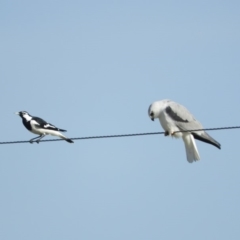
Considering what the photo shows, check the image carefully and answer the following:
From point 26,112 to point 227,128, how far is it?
817 centimetres

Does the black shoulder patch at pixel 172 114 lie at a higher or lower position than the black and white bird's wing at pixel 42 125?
lower

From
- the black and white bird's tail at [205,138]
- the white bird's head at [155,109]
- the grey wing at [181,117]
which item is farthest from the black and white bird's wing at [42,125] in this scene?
the black and white bird's tail at [205,138]

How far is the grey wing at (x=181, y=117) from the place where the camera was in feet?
59.9

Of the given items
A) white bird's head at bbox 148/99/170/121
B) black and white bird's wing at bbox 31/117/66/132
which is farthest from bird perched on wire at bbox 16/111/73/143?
white bird's head at bbox 148/99/170/121

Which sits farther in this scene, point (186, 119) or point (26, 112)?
point (26, 112)

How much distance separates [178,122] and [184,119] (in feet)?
0.43

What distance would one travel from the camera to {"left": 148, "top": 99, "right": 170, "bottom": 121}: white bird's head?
60.0 ft

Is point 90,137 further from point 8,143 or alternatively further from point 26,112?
point 26,112

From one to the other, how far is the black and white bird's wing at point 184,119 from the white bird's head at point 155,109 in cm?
10

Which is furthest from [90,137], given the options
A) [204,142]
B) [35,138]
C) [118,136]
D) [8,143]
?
[35,138]

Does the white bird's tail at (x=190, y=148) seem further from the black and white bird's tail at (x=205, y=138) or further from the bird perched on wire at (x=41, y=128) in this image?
the bird perched on wire at (x=41, y=128)

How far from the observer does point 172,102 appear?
60.8ft

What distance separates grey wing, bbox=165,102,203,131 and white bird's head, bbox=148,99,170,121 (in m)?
0.10

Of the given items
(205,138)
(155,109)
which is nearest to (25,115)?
(155,109)
